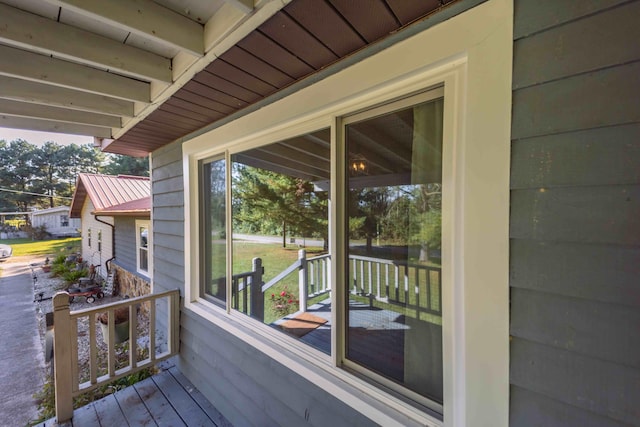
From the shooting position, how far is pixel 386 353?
1.18 meters

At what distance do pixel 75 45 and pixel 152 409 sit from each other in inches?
95.9

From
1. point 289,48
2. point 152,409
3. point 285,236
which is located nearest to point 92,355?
point 152,409

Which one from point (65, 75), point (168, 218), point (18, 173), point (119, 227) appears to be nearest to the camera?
point (65, 75)

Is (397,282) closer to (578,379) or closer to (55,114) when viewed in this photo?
(578,379)

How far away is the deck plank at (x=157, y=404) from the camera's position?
1924 mm

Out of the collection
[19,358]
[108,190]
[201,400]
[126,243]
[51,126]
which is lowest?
[19,358]

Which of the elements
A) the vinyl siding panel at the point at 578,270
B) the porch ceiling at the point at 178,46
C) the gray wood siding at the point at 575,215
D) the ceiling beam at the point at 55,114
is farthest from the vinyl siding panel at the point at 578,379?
the ceiling beam at the point at 55,114

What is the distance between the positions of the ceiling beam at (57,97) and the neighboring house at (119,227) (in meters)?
2.95

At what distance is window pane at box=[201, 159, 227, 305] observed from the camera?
218 centimetres

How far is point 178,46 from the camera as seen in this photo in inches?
47.1

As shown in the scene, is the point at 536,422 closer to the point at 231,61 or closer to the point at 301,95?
the point at 301,95

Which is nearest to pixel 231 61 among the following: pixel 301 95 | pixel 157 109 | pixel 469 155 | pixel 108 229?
pixel 301 95

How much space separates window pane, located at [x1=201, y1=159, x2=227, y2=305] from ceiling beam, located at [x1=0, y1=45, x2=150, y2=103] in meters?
0.72

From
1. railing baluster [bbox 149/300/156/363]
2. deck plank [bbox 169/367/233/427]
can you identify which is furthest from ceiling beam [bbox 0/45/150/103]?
deck plank [bbox 169/367/233/427]
